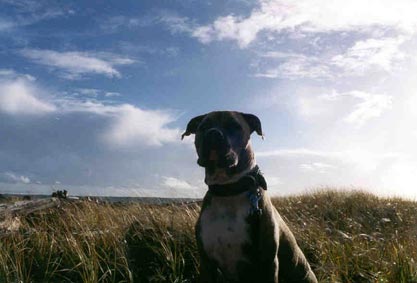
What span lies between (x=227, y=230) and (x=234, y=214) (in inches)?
6.6

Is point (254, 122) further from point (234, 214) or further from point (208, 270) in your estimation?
point (208, 270)

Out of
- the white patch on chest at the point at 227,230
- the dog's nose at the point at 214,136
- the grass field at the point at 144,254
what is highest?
the dog's nose at the point at 214,136

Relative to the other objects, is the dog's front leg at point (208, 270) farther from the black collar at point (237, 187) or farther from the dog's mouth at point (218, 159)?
the dog's mouth at point (218, 159)

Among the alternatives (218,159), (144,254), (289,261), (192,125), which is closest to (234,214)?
(218,159)

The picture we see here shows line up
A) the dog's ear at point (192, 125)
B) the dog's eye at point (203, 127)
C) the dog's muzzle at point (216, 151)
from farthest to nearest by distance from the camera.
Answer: the dog's ear at point (192, 125), the dog's eye at point (203, 127), the dog's muzzle at point (216, 151)

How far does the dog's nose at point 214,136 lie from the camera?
449cm

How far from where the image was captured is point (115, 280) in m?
6.55

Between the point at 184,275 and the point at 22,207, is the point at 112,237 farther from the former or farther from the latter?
the point at 22,207

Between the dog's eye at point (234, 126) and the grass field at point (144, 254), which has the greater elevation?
the dog's eye at point (234, 126)

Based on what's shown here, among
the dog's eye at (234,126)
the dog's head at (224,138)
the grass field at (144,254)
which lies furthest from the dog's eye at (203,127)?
the grass field at (144,254)

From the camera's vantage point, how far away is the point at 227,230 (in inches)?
179

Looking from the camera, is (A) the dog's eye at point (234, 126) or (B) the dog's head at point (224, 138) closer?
(B) the dog's head at point (224, 138)

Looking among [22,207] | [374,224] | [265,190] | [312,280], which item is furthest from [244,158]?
→ [374,224]

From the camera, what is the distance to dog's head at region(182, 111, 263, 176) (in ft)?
14.7
